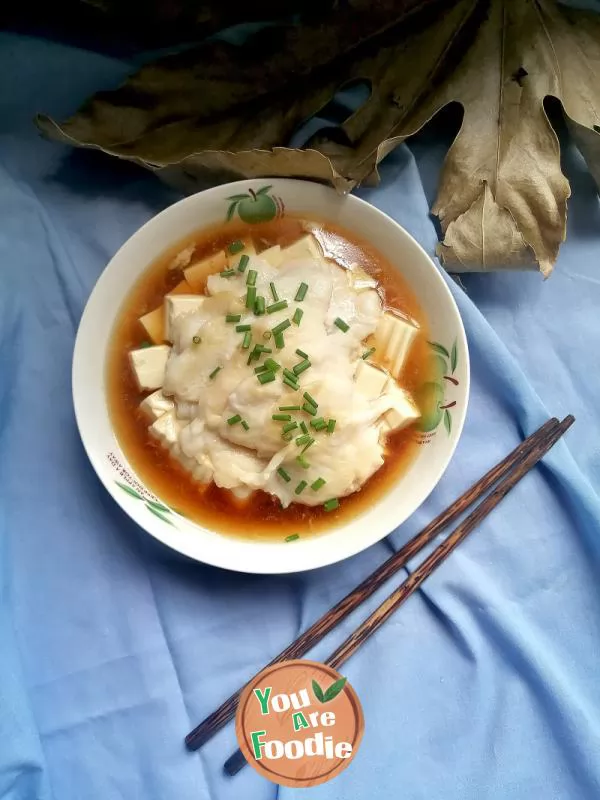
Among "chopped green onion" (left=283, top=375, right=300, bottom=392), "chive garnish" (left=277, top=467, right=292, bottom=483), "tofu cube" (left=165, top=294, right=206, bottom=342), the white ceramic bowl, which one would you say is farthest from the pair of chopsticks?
"tofu cube" (left=165, top=294, right=206, bottom=342)

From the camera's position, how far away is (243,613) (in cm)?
157

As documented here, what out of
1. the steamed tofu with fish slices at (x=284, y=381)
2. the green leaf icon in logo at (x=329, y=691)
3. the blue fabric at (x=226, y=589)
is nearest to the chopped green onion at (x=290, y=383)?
the steamed tofu with fish slices at (x=284, y=381)

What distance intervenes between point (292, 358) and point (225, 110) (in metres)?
0.59

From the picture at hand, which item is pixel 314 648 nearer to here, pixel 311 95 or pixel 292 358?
pixel 292 358

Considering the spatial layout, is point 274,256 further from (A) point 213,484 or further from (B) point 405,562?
(B) point 405,562

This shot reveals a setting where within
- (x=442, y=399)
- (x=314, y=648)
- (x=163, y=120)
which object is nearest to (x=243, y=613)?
(x=314, y=648)

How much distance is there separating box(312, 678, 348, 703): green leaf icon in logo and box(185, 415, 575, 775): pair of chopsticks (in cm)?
4

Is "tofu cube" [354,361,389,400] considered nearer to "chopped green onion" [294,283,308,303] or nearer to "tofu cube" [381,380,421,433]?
"tofu cube" [381,380,421,433]

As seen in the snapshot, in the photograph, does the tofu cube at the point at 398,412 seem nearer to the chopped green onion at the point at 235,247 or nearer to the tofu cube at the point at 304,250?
the tofu cube at the point at 304,250

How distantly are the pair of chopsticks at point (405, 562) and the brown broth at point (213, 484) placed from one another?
0.48 feet

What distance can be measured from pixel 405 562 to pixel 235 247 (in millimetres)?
758

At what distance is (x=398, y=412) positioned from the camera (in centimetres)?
155

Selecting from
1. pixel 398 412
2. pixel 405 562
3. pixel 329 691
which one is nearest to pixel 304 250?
pixel 398 412

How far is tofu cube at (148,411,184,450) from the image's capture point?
1.54 metres
